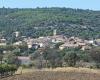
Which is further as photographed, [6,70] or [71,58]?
[71,58]

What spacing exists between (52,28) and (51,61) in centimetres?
9229

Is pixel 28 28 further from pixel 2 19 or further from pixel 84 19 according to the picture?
pixel 84 19

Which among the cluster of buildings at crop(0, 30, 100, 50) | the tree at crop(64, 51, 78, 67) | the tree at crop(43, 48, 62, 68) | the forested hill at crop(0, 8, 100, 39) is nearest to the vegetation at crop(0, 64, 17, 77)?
the tree at crop(43, 48, 62, 68)

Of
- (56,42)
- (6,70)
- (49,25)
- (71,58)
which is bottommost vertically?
(56,42)

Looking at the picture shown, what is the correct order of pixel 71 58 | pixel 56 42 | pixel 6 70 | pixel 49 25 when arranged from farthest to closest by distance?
pixel 49 25, pixel 56 42, pixel 71 58, pixel 6 70

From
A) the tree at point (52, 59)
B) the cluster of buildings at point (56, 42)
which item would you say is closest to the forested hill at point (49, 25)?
the cluster of buildings at point (56, 42)

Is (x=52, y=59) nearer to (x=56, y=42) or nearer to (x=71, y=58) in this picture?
(x=71, y=58)

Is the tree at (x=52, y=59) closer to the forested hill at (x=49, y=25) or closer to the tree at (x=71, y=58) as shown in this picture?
the tree at (x=71, y=58)

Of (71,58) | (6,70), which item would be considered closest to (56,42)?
(71,58)

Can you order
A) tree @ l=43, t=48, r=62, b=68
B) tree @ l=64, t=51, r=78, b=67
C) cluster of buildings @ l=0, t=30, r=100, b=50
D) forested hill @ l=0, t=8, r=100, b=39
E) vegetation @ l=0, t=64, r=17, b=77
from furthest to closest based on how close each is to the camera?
forested hill @ l=0, t=8, r=100, b=39 < cluster of buildings @ l=0, t=30, r=100, b=50 < tree @ l=43, t=48, r=62, b=68 < tree @ l=64, t=51, r=78, b=67 < vegetation @ l=0, t=64, r=17, b=77

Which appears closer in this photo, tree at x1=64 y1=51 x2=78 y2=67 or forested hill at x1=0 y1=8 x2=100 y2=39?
tree at x1=64 y1=51 x2=78 y2=67

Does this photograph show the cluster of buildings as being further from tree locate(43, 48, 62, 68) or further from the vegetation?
the vegetation

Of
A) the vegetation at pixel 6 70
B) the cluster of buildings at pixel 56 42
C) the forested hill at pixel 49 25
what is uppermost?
the forested hill at pixel 49 25

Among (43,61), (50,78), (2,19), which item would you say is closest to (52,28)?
(2,19)
